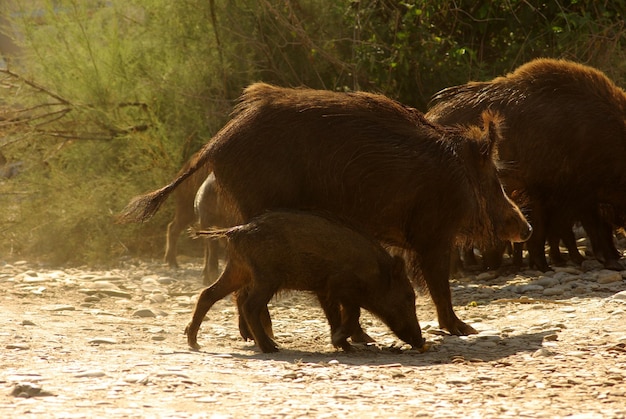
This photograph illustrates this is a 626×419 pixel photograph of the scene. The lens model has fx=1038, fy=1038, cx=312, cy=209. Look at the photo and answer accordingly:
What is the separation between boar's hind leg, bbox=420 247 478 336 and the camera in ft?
20.5

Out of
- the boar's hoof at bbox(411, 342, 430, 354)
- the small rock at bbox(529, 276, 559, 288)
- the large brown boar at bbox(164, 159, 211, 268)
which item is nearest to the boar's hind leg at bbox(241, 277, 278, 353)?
the boar's hoof at bbox(411, 342, 430, 354)

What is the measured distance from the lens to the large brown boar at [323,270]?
5.70 m

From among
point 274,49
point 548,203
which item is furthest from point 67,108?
point 548,203

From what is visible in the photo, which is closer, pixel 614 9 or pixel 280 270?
pixel 280 270

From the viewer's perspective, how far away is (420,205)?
20.2ft

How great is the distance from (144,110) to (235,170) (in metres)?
5.61

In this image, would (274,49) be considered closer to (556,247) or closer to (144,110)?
(144,110)

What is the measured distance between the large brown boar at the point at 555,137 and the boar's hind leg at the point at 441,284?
7.64ft

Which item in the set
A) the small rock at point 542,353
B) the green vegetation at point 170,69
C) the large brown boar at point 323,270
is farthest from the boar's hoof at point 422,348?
the green vegetation at point 170,69

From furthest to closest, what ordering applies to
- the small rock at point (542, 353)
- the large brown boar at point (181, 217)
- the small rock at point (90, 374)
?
the large brown boar at point (181, 217), the small rock at point (542, 353), the small rock at point (90, 374)

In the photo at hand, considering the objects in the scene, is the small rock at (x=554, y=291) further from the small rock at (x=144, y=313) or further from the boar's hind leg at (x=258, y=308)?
the small rock at (x=144, y=313)

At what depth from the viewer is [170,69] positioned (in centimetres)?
1072

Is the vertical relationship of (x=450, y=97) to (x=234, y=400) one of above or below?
above

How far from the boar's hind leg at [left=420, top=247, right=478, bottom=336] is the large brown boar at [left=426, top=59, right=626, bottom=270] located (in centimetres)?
233
